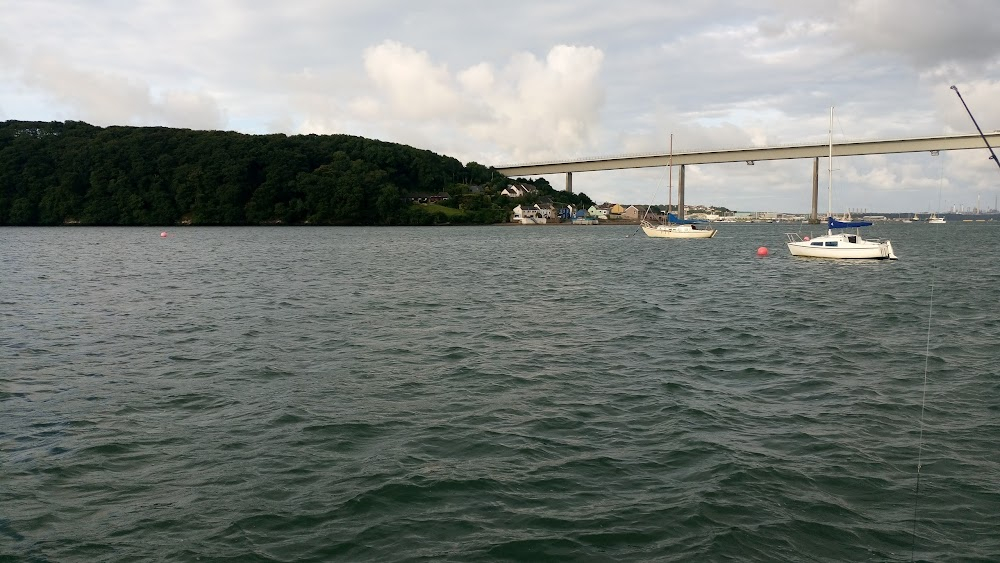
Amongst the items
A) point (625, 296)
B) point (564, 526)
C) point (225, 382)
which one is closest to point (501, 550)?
point (564, 526)

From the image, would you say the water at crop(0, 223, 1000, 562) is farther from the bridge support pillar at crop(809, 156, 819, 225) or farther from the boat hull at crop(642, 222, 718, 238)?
the bridge support pillar at crop(809, 156, 819, 225)

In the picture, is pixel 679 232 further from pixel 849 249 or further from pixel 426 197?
pixel 426 197

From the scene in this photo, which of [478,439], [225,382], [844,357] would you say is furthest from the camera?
[844,357]

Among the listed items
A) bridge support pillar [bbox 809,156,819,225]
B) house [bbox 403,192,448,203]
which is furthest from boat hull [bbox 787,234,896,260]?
house [bbox 403,192,448,203]

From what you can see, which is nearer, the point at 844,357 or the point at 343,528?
the point at 343,528

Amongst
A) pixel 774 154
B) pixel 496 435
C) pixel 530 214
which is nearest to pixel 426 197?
pixel 530 214

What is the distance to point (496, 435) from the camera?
927 cm

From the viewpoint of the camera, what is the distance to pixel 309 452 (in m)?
8.50

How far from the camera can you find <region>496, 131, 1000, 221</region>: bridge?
105 meters

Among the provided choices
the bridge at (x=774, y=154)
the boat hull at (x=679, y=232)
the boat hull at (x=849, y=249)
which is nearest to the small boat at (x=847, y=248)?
the boat hull at (x=849, y=249)

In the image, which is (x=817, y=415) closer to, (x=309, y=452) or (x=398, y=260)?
(x=309, y=452)

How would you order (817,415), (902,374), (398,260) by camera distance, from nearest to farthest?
(817,415) → (902,374) → (398,260)

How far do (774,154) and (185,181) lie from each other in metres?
112

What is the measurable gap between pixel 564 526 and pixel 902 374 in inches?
376
